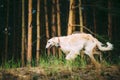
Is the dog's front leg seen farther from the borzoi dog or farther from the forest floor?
the forest floor

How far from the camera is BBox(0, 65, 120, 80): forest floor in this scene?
5680mm

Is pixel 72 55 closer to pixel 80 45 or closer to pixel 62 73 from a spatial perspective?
pixel 80 45

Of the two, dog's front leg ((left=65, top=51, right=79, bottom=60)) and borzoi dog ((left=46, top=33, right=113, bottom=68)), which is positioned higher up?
borzoi dog ((left=46, top=33, right=113, bottom=68))

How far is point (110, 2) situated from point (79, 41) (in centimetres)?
630

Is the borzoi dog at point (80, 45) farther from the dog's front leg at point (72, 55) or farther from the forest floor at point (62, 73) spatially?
the forest floor at point (62, 73)

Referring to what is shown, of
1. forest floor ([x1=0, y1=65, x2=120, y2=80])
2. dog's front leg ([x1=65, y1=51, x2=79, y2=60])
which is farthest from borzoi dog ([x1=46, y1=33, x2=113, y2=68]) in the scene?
forest floor ([x1=0, y1=65, x2=120, y2=80])

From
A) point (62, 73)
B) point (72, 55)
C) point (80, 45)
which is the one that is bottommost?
point (62, 73)

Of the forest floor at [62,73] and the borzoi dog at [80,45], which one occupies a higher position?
the borzoi dog at [80,45]

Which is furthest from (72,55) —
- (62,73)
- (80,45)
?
(62,73)

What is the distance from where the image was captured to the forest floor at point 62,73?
5680 mm

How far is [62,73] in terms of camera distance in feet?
19.4

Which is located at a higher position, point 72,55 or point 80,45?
point 80,45

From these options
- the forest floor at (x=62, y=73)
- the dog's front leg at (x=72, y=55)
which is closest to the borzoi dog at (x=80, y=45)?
the dog's front leg at (x=72, y=55)

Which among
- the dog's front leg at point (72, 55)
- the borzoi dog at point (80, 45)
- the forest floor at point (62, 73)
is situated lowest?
the forest floor at point (62, 73)
